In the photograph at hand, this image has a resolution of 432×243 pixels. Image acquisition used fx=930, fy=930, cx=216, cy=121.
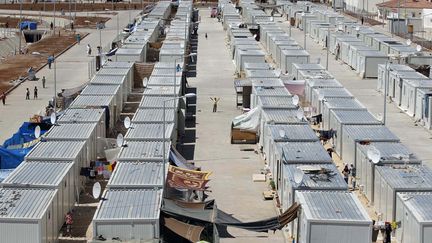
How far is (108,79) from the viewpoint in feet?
142

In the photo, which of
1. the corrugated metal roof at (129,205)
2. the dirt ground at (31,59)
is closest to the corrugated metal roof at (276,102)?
the corrugated metal roof at (129,205)

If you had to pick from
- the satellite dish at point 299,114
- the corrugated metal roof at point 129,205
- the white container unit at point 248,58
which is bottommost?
the corrugated metal roof at point 129,205

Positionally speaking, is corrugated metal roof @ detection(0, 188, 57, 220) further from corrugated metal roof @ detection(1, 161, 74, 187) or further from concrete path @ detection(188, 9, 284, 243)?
concrete path @ detection(188, 9, 284, 243)

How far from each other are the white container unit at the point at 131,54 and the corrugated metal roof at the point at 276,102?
15.8 meters

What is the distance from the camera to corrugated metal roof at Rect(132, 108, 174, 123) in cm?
3397

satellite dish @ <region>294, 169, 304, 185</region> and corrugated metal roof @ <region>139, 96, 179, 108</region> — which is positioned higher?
corrugated metal roof @ <region>139, 96, 179, 108</region>

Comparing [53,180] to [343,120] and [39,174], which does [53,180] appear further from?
[343,120]

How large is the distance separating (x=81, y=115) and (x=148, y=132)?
3.85 meters

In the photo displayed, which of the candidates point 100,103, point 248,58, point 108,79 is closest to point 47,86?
point 108,79

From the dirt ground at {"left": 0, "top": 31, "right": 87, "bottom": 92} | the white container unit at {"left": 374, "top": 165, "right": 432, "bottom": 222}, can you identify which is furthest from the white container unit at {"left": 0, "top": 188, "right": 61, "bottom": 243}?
the dirt ground at {"left": 0, "top": 31, "right": 87, "bottom": 92}

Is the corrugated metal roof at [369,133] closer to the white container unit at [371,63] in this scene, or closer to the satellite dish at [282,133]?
the satellite dish at [282,133]

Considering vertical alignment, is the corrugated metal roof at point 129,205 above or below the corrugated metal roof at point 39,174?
below

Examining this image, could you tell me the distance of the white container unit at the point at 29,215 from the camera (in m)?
22.8

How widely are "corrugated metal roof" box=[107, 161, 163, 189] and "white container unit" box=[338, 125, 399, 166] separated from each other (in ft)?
24.9
